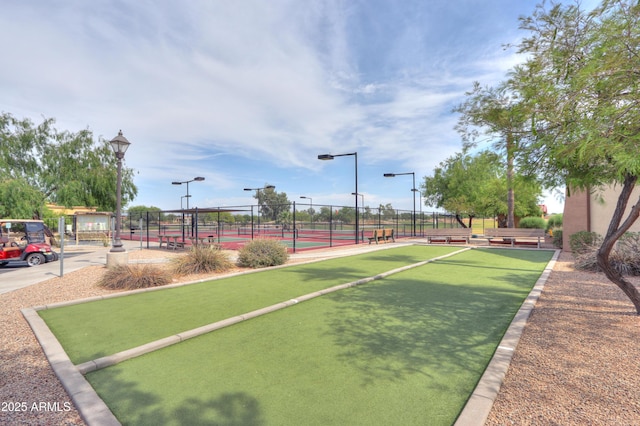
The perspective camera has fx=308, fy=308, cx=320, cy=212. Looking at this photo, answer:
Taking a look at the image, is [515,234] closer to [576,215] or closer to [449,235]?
[576,215]

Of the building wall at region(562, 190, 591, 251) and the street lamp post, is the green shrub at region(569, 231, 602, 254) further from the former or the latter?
the street lamp post

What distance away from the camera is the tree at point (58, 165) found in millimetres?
20594

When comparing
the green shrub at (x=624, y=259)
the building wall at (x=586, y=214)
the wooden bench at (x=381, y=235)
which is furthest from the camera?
the wooden bench at (x=381, y=235)

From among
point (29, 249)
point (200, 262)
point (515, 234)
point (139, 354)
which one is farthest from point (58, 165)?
point (515, 234)

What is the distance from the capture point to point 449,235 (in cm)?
1992

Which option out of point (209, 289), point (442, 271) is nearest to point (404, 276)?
point (442, 271)

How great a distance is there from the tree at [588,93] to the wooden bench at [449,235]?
48.2ft

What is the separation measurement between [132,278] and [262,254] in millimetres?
4088

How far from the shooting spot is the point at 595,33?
3920mm

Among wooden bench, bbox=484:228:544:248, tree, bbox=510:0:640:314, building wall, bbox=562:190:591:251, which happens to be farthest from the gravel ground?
wooden bench, bbox=484:228:544:248

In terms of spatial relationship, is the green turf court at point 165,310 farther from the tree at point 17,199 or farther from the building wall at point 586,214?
the tree at point 17,199

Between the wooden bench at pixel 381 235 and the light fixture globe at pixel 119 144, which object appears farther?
the wooden bench at pixel 381 235

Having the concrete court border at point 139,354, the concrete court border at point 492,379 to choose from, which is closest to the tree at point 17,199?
the concrete court border at point 139,354

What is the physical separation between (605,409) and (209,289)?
7.08 meters
